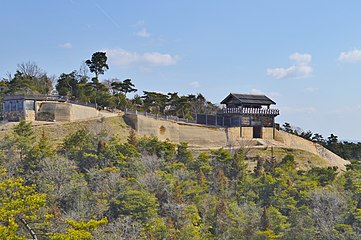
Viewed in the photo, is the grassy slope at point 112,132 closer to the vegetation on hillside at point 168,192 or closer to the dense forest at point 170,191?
the dense forest at point 170,191

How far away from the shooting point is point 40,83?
49.7 meters

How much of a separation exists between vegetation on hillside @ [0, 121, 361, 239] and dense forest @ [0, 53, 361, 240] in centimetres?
6

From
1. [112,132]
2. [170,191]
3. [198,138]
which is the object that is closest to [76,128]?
[112,132]

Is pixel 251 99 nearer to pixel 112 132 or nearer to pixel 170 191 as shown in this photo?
pixel 112 132

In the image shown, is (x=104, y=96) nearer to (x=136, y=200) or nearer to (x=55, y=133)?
(x=55, y=133)

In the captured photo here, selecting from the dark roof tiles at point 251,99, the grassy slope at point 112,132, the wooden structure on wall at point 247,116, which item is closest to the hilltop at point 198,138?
the grassy slope at point 112,132

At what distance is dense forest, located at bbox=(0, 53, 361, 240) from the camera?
71.2 ft

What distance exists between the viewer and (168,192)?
25234 mm

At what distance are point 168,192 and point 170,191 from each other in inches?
7.9

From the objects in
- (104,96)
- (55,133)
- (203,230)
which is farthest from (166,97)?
(203,230)

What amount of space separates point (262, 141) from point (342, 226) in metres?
17.8

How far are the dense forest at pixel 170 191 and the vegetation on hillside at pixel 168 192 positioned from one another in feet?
0.20

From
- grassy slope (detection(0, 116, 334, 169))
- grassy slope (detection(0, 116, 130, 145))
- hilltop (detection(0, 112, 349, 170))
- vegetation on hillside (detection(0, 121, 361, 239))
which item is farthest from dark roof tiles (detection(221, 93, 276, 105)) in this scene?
grassy slope (detection(0, 116, 130, 145))

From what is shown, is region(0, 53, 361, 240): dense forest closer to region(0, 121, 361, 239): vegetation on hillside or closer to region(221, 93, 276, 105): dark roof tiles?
region(0, 121, 361, 239): vegetation on hillside
